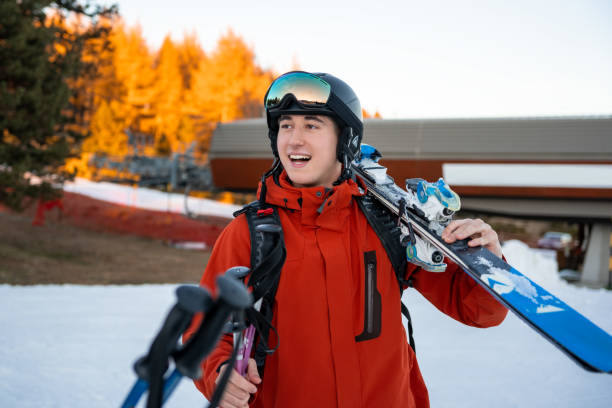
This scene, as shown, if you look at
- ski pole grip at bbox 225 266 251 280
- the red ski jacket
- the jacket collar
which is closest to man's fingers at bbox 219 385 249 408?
the red ski jacket

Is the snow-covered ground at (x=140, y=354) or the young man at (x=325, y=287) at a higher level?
the young man at (x=325, y=287)

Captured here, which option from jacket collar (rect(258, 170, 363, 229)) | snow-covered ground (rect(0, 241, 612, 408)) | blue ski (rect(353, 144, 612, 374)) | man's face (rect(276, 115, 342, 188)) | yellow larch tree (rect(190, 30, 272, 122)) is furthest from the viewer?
yellow larch tree (rect(190, 30, 272, 122))

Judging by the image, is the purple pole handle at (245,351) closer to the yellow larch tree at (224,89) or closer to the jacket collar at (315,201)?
the jacket collar at (315,201)

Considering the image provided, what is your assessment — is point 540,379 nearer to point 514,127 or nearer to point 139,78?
point 514,127

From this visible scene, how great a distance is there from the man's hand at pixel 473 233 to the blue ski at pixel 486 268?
4cm

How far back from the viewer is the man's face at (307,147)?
Answer: 1.91 metres

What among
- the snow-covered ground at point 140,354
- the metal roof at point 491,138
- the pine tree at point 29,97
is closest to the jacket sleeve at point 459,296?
the snow-covered ground at point 140,354

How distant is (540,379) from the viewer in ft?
16.0

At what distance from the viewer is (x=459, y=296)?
1.85 metres

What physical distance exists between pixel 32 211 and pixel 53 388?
22.9m

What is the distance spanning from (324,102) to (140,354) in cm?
448

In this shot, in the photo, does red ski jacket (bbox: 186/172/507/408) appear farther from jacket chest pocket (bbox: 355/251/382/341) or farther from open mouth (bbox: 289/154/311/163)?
open mouth (bbox: 289/154/311/163)

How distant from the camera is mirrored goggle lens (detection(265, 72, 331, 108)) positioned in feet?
6.36

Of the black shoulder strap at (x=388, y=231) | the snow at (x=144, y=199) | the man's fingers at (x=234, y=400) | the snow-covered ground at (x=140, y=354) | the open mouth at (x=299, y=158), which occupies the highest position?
the open mouth at (x=299, y=158)
